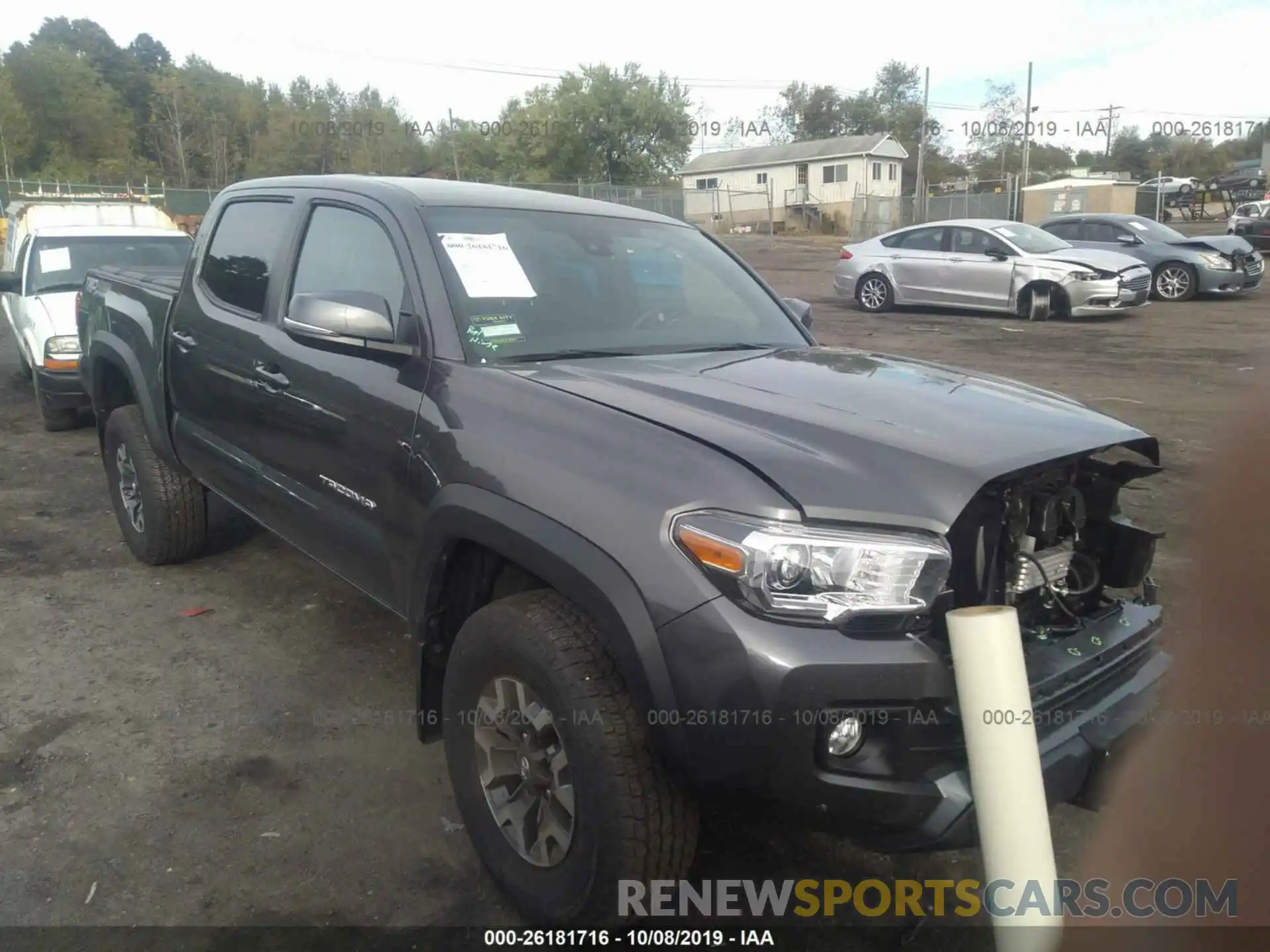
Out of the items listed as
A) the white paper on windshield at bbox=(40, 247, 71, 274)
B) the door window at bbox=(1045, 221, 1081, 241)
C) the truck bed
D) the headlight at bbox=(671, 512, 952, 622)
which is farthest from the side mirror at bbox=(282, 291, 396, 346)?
the door window at bbox=(1045, 221, 1081, 241)

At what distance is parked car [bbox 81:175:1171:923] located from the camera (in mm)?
2057

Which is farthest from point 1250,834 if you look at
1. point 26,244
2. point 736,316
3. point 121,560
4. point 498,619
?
point 26,244

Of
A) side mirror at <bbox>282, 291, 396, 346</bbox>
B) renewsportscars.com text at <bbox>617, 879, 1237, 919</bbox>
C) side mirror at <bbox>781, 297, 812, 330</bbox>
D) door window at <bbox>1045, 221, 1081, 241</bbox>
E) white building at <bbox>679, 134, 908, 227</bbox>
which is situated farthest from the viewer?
white building at <bbox>679, 134, 908, 227</bbox>

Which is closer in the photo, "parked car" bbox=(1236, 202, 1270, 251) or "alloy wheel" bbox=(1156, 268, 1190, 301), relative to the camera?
"alloy wheel" bbox=(1156, 268, 1190, 301)

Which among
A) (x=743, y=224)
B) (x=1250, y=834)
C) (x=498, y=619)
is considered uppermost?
(x=743, y=224)

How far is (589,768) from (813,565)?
2.19 feet

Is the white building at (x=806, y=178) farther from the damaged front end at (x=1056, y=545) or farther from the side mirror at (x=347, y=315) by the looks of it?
the damaged front end at (x=1056, y=545)

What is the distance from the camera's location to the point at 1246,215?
77.8 feet

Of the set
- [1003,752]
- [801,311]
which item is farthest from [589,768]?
[801,311]

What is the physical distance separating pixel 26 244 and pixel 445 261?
8957mm

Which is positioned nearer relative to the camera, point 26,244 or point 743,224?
point 26,244

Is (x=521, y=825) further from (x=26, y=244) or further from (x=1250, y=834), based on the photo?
(x=26, y=244)

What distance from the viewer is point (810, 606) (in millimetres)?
2055

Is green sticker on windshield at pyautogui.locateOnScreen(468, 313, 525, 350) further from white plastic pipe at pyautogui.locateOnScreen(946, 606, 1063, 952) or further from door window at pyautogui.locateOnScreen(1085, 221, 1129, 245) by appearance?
door window at pyautogui.locateOnScreen(1085, 221, 1129, 245)
